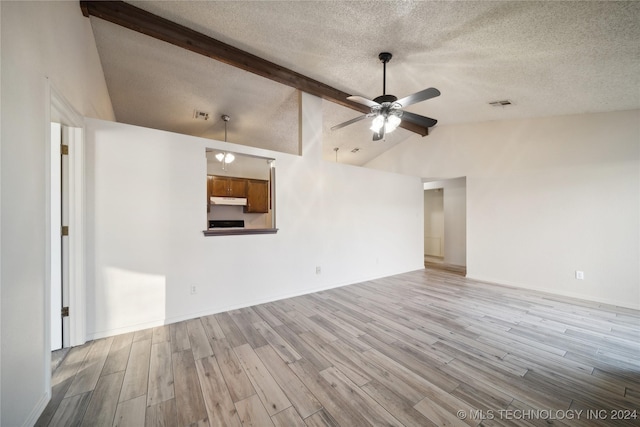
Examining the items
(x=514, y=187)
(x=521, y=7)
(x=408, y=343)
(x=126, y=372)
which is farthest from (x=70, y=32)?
(x=514, y=187)

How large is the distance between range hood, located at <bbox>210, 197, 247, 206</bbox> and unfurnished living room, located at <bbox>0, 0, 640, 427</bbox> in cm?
177

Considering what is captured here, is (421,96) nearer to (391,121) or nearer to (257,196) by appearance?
(391,121)

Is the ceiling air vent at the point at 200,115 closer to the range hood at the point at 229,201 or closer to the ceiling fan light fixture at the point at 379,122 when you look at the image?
the range hood at the point at 229,201

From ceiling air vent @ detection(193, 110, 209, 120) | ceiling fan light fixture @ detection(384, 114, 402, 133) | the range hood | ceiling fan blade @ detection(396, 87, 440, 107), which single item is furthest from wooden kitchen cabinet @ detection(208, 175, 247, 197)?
ceiling fan blade @ detection(396, 87, 440, 107)

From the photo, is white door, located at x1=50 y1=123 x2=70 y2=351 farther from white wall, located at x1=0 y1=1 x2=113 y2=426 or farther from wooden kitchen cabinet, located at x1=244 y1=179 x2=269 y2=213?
wooden kitchen cabinet, located at x1=244 y1=179 x2=269 y2=213

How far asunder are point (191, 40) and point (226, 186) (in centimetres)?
383

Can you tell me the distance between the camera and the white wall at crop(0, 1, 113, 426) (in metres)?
1.23

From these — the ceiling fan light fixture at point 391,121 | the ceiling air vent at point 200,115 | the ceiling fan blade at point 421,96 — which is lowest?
Answer: the ceiling fan light fixture at point 391,121

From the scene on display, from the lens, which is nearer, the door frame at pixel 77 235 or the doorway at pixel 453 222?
the door frame at pixel 77 235

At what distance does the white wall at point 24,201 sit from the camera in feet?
4.04

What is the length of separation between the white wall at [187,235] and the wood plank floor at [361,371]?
1.03 ft

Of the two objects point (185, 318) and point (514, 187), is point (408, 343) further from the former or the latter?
point (514, 187)

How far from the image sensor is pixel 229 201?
6.23m

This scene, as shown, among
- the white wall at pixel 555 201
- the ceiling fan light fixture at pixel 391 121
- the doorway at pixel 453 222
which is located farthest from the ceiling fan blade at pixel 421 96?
the doorway at pixel 453 222
